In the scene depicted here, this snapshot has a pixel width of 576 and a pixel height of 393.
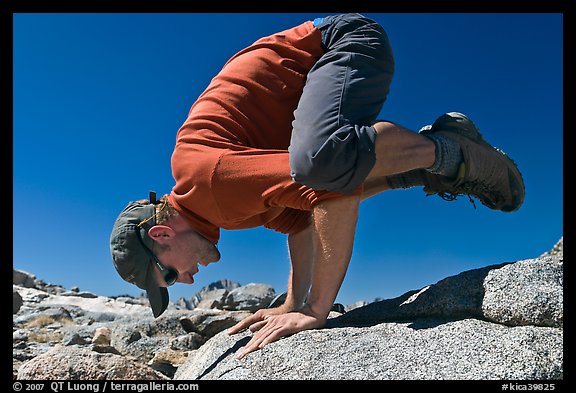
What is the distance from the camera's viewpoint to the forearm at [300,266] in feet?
12.6

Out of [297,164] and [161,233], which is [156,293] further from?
[297,164]

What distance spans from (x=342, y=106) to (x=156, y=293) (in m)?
1.68

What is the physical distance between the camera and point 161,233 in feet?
11.4

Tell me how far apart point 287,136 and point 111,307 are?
14411mm

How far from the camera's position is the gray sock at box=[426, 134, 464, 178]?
134 inches

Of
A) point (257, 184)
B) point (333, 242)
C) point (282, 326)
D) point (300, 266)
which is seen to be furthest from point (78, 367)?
point (333, 242)

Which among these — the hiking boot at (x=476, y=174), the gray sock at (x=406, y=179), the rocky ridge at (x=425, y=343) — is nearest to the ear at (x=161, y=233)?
the rocky ridge at (x=425, y=343)

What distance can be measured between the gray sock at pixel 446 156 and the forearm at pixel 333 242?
62 cm

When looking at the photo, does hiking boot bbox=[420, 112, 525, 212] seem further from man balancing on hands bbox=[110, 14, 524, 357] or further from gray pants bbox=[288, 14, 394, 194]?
gray pants bbox=[288, 14, 394, 194]
